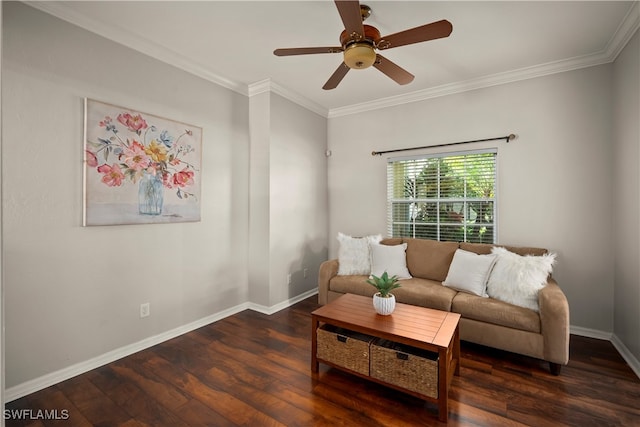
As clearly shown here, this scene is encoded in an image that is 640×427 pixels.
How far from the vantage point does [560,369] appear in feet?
7.86

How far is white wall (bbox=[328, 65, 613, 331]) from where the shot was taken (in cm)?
293

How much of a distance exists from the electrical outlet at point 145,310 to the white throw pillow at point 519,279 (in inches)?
121

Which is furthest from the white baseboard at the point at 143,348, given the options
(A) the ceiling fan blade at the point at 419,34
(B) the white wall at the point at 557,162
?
(A) the ceiling fan blade at the point at 419,34

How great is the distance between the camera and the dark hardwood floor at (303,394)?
6.22 ft

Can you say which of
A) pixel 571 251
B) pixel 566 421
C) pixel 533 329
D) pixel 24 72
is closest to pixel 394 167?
pixel 571 251

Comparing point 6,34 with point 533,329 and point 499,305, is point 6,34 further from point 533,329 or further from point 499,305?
point 533,329

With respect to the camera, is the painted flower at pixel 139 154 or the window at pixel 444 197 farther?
the window at pixel 444 197

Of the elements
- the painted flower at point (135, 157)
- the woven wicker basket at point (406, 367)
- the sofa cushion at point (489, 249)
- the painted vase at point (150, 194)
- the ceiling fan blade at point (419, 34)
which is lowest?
the woven wicker basket at point (406, 367)

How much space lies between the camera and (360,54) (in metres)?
2.08

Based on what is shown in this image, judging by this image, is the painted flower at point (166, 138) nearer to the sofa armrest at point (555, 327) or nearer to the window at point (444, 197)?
the window at point (444, 197)

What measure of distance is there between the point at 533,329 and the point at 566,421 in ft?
2.22

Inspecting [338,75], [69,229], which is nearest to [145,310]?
[69,229]

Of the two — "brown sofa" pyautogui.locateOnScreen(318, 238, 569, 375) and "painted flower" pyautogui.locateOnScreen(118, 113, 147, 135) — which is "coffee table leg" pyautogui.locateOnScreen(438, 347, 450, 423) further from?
"painted flower" pyautogui.locateOnScreen(118, 113, 147, 135)

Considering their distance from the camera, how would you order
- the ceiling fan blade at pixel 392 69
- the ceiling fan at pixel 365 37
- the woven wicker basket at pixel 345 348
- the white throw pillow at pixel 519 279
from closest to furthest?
the ceiling fan at pixel 365 37
the woven wicker basket at pixel 345 348
the ceiling fan blade at pixel 392 69
the white throw pillow at pixel 519 279
